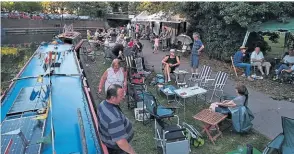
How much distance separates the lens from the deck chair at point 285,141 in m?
4.18

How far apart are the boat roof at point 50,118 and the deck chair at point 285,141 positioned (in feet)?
9.35

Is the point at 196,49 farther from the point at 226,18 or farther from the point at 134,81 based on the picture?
the point at 134,81

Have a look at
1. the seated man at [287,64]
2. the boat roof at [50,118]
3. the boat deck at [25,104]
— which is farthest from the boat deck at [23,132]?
the seated man at [287,64]

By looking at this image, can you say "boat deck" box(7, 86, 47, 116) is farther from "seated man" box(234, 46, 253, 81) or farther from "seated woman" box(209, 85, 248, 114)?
"seated man" box(234, 46, 253, 81)

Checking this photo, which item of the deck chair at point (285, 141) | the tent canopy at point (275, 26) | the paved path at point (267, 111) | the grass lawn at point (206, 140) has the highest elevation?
the tent canopy at point (275, 26)

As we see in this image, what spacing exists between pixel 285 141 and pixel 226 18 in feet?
27.6

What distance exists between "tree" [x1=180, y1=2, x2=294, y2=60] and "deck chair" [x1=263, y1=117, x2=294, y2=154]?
7.68 m

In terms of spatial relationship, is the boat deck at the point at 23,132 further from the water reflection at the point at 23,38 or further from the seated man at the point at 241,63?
the water reflection at the point at 23,38

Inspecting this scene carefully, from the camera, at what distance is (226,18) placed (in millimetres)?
11773

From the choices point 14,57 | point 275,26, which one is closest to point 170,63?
point 275,26

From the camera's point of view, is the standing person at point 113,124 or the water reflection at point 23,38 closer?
the standing person at point 113,124

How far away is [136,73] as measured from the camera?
29.6ft

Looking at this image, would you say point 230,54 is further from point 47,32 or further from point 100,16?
point 100,16

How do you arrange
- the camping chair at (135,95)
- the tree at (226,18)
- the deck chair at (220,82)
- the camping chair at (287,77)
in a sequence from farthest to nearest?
1. the tree at (226,18)
2. the camping chair at (287,77)
3. the deck chair at (220,82)
4. the camping chair at (135,95)
